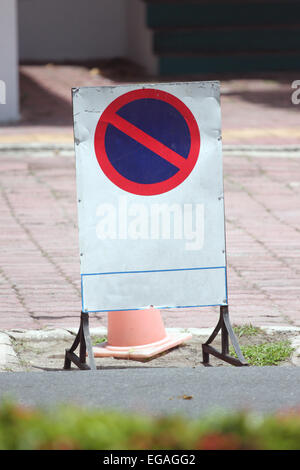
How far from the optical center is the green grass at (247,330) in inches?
214

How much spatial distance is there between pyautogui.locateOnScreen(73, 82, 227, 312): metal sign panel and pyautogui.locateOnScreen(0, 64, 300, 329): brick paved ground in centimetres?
88

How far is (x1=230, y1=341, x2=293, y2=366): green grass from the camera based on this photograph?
16.4ft

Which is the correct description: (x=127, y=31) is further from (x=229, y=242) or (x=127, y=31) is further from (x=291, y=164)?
(x=229, y=242)

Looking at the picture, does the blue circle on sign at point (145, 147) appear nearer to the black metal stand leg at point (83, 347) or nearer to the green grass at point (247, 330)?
the black metal stand leg at point (83, 347)

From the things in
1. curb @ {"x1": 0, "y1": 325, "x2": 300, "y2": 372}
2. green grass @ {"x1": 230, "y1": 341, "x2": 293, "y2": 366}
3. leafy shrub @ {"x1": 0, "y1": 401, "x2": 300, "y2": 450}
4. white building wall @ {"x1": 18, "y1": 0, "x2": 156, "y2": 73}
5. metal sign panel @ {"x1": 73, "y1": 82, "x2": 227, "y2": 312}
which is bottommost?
green grass @ {"x1": 230, "y1": 341, "x2": 293, "y2": 366}

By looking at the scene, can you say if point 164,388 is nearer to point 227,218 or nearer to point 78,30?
point 227,218

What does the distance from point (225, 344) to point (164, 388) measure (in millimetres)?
704

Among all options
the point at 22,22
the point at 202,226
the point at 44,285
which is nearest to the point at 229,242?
the point at 44,285

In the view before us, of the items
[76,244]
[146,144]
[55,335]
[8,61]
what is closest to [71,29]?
[8,61]

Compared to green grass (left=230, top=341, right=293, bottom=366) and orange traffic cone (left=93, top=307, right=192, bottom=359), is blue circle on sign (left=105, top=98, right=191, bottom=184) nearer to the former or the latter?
orange traffic cone (left=93, top=307, right=192, bottom=359)

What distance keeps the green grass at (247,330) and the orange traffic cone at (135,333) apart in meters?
0.37

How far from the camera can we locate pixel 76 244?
7559mm

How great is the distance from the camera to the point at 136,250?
191 inches

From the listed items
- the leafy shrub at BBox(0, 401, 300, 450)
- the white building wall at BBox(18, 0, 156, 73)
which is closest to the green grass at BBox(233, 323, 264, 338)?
the leafy shrub at BBox(0, 401, 300, 450)
